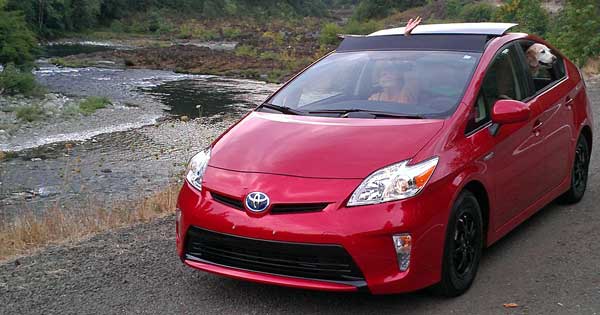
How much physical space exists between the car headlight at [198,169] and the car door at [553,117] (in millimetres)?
2576

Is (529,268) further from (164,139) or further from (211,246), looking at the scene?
(164,139)

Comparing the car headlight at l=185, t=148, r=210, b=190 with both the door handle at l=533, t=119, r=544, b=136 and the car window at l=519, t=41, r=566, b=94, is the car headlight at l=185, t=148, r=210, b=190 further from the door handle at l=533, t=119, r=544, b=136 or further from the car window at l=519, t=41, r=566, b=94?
the car window at l=519, t=41, r=566, b=94

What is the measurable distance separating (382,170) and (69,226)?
143 inches

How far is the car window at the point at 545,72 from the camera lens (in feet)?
20.8

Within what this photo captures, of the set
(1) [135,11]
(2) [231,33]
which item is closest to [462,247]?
(2) [231,33]

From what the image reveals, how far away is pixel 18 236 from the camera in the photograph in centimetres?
680

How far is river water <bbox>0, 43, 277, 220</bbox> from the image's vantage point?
13570 millimetres

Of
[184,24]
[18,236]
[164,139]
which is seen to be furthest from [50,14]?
[18,236]

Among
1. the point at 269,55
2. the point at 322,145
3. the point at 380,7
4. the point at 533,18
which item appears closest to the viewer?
the point at 322,145

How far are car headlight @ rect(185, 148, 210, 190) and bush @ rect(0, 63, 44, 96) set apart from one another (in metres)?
23.6

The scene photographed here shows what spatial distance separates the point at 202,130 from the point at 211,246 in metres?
16.6

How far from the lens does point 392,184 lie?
4449 millimetres

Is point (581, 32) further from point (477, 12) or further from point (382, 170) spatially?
point (477, 12)

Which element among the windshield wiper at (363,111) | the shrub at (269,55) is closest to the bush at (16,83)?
the shrub at (269,55)
